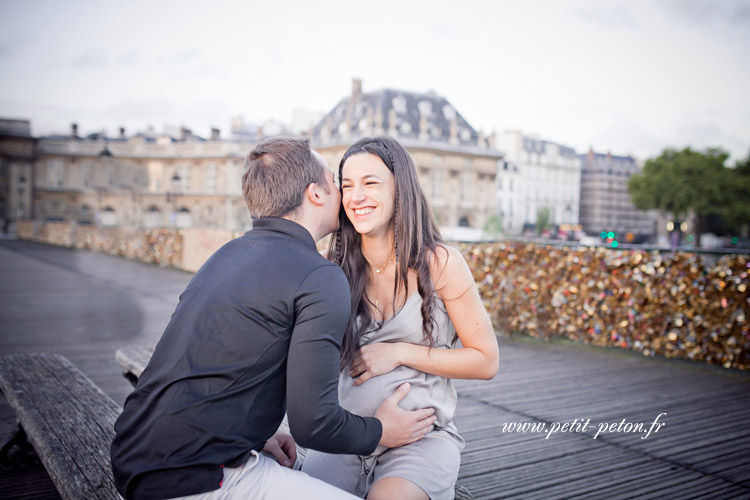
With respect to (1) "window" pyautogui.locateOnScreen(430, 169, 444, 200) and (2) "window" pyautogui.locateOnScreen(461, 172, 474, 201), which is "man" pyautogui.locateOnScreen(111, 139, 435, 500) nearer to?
(1) "window" pyautogui.locateOnScreen(430, 169, 444, 200)

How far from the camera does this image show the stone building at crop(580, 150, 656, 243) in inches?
4230

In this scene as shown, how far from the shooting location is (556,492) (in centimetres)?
317

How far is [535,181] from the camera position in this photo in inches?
3757

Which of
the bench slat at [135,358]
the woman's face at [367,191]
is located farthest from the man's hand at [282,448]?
the bench slat at [135,358]

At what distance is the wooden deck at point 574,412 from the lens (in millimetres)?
3324

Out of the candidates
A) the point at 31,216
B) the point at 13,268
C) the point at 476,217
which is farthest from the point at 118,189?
the point at 13,268

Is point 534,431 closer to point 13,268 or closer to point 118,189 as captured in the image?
point 13,268

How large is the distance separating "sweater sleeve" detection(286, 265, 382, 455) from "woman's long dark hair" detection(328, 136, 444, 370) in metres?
0.61

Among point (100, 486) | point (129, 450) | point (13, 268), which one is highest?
point (129, 450)

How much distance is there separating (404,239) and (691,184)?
209 feet

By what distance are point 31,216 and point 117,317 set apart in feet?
204

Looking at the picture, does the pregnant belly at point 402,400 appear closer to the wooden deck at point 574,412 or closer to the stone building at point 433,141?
the wooden deck at point 574,412

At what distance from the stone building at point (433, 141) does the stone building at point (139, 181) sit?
1297 centimetres

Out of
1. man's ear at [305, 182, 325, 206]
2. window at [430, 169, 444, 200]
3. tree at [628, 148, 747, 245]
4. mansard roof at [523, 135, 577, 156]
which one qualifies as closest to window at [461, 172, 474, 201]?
window at [430, 169, 444, 200]
